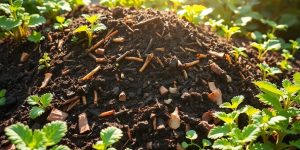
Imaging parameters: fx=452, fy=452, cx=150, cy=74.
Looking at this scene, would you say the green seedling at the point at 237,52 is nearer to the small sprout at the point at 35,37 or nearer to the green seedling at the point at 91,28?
the green seedling at the point at 91,28

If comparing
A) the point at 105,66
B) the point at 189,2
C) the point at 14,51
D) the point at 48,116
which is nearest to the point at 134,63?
→ the point at 105,66

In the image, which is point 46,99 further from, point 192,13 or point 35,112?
point 192,13

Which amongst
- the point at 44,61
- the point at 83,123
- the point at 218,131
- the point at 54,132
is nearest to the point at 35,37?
the point at 44,61

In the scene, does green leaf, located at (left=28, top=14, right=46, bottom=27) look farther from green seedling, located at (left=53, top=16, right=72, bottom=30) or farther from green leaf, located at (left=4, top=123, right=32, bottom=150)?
green leaf, located at (left=4, top=123, right=32, bottom=150)

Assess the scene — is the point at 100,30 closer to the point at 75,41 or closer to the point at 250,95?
the point at 75,41

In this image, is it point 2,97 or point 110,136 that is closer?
point 110,136

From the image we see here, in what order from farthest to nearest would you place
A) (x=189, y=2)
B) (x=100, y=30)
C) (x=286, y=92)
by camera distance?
(x=189, y=2) → (x=100, y=30) → (x=286, y=92)

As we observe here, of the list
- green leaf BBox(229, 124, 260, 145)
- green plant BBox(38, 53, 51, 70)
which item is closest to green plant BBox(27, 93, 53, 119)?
green plant BBox(38, 53, 51, 70)
